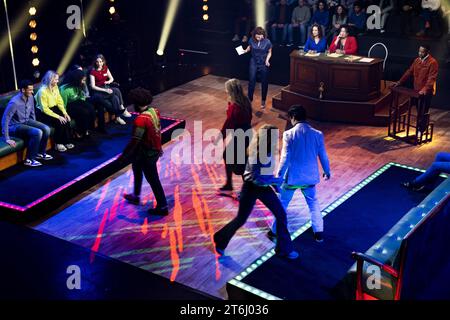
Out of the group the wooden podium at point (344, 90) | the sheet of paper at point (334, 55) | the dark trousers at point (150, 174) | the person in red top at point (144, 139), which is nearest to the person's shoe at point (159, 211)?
the dark trousers at point (150, 174)

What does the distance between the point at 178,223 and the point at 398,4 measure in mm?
7350

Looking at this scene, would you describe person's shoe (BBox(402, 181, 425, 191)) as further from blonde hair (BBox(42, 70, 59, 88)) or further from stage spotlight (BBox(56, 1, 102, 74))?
stage spotlight (BBox(56, 1, 102, 74))

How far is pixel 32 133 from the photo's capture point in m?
7.36

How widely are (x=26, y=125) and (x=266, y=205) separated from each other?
348 centimetres

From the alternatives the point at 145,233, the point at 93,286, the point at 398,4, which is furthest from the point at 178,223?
the point at 398,4

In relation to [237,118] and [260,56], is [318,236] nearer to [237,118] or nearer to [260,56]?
[237,118]

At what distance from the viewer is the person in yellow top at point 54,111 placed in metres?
7.71

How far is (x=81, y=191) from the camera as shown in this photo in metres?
7.20

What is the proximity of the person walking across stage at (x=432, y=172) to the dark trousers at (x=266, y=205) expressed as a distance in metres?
2.11

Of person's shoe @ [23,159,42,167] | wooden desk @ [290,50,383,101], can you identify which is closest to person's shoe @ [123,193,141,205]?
person's shoe @ [23,159,42,167]

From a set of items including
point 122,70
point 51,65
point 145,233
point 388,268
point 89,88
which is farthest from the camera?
point 122,70

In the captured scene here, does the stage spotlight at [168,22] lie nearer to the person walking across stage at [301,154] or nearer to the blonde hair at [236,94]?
the blonde hair at [236,94]

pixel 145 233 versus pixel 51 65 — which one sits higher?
pixel 51 65

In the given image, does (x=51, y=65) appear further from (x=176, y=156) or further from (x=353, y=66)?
(x=353, y=66)
